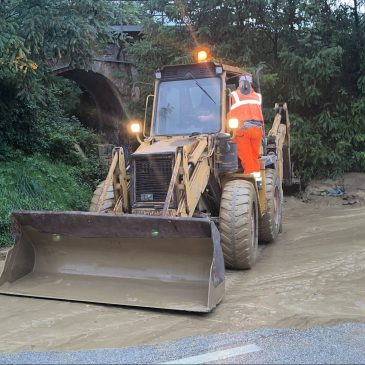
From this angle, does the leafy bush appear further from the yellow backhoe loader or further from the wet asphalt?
the wet asphalt

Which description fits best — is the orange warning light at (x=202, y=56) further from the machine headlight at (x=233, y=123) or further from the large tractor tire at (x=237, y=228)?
the large tractor tire at (x=237, y=228)

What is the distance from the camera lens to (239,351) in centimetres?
398

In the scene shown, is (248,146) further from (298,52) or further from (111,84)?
(111,84)

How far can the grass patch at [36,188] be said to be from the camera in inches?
355

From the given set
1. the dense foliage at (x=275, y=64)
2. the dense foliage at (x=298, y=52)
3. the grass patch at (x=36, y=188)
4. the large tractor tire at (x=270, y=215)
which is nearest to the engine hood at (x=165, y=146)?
the large tractor tire at (x=270, y=215)

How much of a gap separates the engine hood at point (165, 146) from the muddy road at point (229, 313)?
1.72 m

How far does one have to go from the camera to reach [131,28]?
19297 mm

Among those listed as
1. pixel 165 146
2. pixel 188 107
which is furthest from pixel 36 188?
pixel 165 146

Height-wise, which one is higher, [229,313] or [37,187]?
[37,187]

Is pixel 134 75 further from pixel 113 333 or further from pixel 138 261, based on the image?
pixel 113 333

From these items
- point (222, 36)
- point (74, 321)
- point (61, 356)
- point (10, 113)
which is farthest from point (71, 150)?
point (61, 356)

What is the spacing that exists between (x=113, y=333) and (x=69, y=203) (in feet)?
20.7

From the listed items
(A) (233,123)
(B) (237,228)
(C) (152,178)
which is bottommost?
(B) (237,228)

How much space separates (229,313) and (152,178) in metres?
2.06
